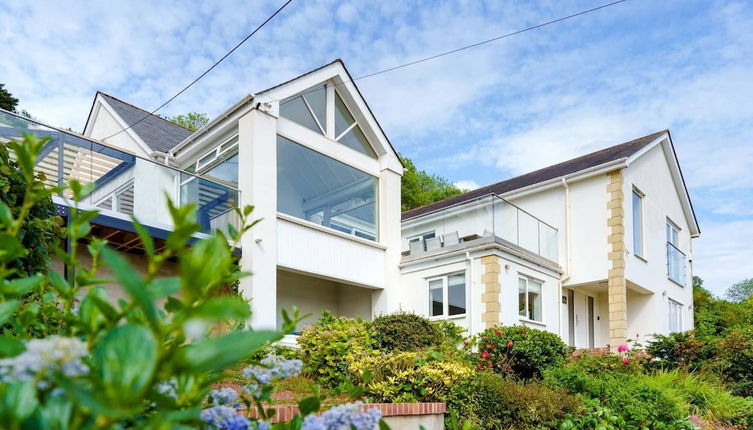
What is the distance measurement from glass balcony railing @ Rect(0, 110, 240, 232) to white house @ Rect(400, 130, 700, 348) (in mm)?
5754

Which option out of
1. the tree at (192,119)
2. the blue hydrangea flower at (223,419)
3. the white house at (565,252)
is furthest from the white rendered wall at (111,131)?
the tree at (192,119)

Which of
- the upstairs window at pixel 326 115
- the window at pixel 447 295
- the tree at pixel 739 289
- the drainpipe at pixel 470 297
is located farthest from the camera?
the tree at pixel 739 289

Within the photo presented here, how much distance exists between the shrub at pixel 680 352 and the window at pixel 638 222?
4.51m

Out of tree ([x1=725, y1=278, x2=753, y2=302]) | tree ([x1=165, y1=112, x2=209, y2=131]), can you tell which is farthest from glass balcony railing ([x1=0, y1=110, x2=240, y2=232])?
tree ([x1=725, y1=278, x2=753, y2=302])

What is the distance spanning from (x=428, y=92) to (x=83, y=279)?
54.7 ft

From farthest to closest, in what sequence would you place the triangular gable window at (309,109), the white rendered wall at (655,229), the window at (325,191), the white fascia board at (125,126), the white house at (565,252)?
the white rendered wall at (655,229), the white fascia board at (125,126), the white house at (565,252), the triangular gable window at (309,109), the window at (325,191)

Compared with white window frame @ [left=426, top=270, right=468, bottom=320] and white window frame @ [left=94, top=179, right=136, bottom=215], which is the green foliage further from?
white window frame @ [left=426, top=270, right=468, bottom=320]

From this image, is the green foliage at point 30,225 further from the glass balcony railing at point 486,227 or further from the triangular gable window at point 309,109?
the glass balcony railing at point 486,227

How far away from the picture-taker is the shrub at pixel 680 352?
40.7ft

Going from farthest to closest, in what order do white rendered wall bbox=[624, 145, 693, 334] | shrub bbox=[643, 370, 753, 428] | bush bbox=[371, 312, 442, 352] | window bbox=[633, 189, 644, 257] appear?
window bbox=[633, 189, 644, 257] → white rendered wall bbox=[624, 145, 693, 334] → bush bbox=[371, 312, 442, 352] → shrub bbox=[643, 370, 753, 428]

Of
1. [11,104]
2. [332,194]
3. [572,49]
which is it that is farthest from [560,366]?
[11,104]

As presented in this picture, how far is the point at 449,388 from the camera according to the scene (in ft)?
24.0

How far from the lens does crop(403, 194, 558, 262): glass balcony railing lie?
14.6 metres

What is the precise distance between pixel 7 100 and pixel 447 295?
17.9 m
